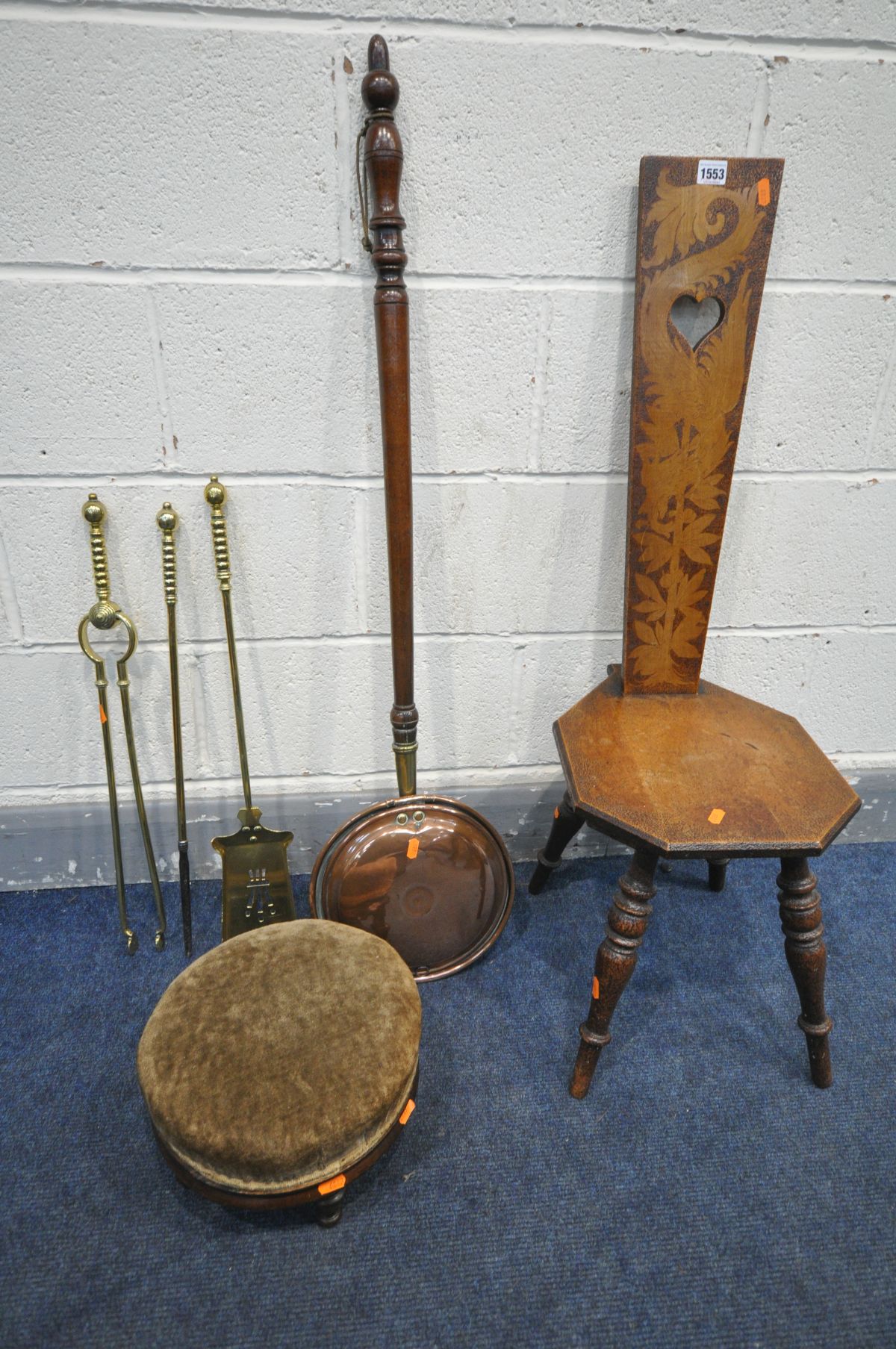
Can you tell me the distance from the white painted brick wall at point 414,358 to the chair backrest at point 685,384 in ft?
0.26

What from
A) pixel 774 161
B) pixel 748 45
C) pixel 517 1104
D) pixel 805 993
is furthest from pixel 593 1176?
pixel 748 45

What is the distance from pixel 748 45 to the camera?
1.06 metres

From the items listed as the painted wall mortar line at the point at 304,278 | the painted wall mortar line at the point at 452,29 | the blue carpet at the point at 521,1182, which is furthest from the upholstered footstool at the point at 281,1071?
the painted wall mortar line at the point at 452,29

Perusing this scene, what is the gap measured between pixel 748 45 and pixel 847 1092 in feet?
5.15

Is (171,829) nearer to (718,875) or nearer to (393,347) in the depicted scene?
(393,347)

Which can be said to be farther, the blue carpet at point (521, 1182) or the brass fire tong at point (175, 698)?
the brass fire tong at point (175, 698)

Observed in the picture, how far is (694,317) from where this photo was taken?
119cm

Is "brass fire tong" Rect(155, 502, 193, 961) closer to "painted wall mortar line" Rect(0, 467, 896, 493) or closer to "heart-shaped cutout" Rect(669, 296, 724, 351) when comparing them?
"painted wall mortar line" Rect(0, 467, 896, 493)

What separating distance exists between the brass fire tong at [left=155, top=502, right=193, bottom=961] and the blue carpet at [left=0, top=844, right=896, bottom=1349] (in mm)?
85

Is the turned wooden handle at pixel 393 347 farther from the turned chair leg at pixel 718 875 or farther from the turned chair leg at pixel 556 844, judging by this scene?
the turned chair leg at pixel 718 875

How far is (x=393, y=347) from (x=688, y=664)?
0.70 metres

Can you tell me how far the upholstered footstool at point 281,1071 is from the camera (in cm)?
87

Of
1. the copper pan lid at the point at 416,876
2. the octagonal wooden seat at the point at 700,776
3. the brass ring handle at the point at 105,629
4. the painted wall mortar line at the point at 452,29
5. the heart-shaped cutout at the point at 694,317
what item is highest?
the painted wall mortar line at the point at 452,29

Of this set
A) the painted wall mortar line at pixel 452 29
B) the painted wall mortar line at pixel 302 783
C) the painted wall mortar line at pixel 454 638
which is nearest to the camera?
A: the painted wall mortar line at pixel 452 29
